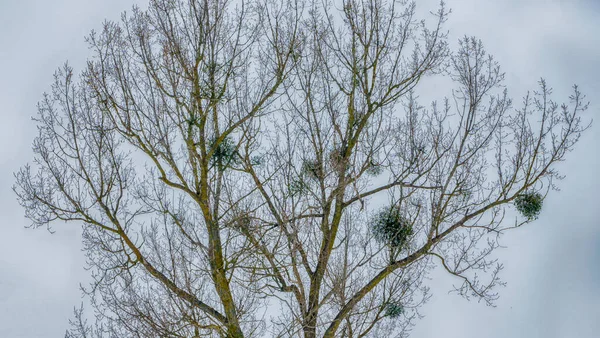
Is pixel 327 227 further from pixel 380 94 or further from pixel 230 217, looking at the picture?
pixel 380 94

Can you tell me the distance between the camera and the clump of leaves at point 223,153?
7117mm

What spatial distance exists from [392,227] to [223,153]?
2.13 meters

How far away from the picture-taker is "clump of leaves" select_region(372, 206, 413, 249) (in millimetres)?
6836

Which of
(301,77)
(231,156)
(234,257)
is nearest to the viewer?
(234,257)

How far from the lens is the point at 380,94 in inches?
300

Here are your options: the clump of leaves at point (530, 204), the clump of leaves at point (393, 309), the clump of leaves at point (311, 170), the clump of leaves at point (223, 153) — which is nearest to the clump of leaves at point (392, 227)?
the clump of leaves at point (393, 309)

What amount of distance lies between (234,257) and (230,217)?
22.9 inches

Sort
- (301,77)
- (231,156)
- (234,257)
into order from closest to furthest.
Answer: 1. (234,257)
2. (231,156)
3. (301,77)

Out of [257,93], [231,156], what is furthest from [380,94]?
[231,156]

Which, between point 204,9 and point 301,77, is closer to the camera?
point 204,9

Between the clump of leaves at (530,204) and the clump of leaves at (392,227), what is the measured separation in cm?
132

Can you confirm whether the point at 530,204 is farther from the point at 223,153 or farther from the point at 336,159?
the point at 223,153

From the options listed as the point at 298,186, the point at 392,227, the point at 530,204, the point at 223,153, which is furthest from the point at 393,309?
the point at 223,153

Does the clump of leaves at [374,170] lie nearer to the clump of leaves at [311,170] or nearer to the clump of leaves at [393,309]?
the clump of leaves at [311,170]
